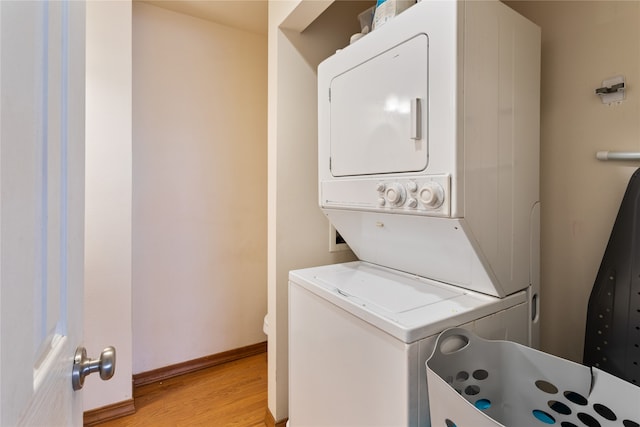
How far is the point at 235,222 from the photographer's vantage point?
2.75 metres

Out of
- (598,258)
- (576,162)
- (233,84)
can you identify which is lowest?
(598,258)

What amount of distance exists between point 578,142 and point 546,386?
1.04 m

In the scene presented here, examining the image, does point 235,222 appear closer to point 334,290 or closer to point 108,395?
point 108,395

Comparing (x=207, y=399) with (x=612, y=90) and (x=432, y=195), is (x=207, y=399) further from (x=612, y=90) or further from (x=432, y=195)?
(x=612, y=90)

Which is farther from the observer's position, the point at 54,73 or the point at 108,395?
the point at 108,395

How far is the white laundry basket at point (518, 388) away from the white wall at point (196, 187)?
2.10m

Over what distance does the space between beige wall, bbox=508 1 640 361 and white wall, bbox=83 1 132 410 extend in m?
2.34

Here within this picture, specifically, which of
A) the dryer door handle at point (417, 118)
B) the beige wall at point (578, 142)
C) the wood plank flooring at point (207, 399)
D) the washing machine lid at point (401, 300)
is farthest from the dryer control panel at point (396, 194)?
the wood plank flooring at point (207, 399)

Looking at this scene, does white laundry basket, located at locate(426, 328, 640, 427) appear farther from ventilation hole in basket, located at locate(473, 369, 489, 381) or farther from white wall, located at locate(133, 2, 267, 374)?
white wall, located at locate(133, 2, 267, 374)

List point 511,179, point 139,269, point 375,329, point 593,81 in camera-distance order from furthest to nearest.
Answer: point 139,269 < point 593,81 < point 511,179 < point 375,329

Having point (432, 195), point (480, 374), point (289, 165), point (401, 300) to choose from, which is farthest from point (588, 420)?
point (289, 165)

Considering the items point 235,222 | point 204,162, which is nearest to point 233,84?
point 204,162

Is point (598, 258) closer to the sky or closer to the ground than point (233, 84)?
closer to the ground

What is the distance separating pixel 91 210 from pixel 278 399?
1616 millimetres
